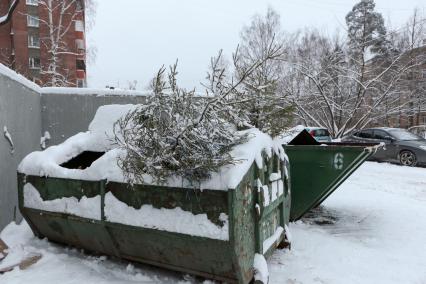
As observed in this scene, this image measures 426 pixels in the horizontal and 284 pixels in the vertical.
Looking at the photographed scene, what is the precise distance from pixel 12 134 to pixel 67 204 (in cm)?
194

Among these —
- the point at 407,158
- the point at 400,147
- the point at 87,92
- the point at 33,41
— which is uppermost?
the point at 33,41

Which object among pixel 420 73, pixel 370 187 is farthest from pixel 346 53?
pixel 370 187

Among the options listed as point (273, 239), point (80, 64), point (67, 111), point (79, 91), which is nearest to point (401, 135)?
point (79, 91)

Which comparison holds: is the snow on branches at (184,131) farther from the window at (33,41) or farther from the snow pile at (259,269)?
the window at (33,41)

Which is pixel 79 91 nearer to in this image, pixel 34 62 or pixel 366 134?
pixel 366 134

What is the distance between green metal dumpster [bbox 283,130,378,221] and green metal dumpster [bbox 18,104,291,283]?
105 cm

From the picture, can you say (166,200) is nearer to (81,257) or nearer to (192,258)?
(192,258)

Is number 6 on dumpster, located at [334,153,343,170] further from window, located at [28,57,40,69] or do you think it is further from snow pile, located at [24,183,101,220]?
window, located at [28,57,40,69]

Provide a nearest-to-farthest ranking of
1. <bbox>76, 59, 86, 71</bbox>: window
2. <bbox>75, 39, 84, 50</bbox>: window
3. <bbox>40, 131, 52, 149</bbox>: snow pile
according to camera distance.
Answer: <bbox>40, 131, 52, 149</bbox>: snow pile, <bbox>75, 39, 84, 50</bbox>: window, <bbox>76, 59, 86, 71</bbox>: window

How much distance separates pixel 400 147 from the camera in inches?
506

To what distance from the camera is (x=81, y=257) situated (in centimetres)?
416

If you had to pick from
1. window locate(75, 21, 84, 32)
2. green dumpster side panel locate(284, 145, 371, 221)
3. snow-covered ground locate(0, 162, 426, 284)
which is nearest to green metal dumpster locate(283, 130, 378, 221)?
green dumpster side panel locate(284, 145, 371, 221)

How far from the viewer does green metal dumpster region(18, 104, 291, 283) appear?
313 cm

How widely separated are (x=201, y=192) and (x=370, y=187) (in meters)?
6.86
